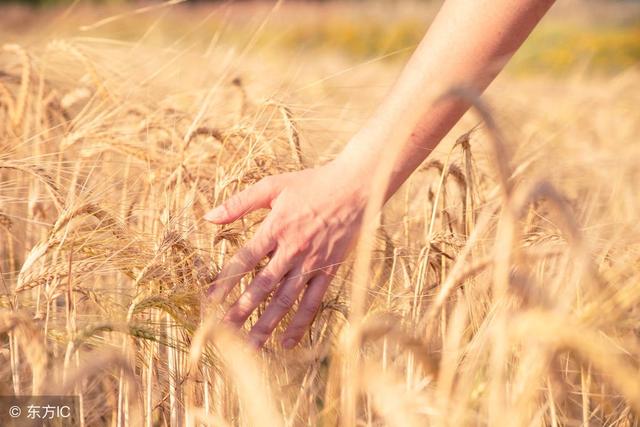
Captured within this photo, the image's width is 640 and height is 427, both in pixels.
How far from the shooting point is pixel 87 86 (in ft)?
4.97

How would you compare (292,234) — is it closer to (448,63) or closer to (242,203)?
(242,203)

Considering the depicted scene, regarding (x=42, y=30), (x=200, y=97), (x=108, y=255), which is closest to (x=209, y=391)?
(x=108, y=255)

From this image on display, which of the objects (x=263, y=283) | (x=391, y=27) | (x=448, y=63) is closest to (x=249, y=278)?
(x=263, y=283)

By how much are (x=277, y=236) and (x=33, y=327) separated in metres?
0.40

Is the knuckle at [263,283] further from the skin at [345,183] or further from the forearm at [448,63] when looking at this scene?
the forearm at [448,63]

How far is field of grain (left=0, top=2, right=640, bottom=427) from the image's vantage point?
0.54 meters

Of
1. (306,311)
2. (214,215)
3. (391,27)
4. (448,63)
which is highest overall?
(391,27)

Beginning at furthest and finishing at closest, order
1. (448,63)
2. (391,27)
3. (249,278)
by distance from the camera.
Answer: (391,27) < (249,278) < (448,63)

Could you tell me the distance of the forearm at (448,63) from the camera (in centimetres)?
86

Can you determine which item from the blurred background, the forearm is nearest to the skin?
the forearm

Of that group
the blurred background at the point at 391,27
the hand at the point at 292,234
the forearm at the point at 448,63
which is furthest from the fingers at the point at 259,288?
the blurred background at the point at 391,27

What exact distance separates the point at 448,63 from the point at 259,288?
0.37m

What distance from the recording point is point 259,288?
0.93 m

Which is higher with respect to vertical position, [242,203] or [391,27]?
[391,27]
